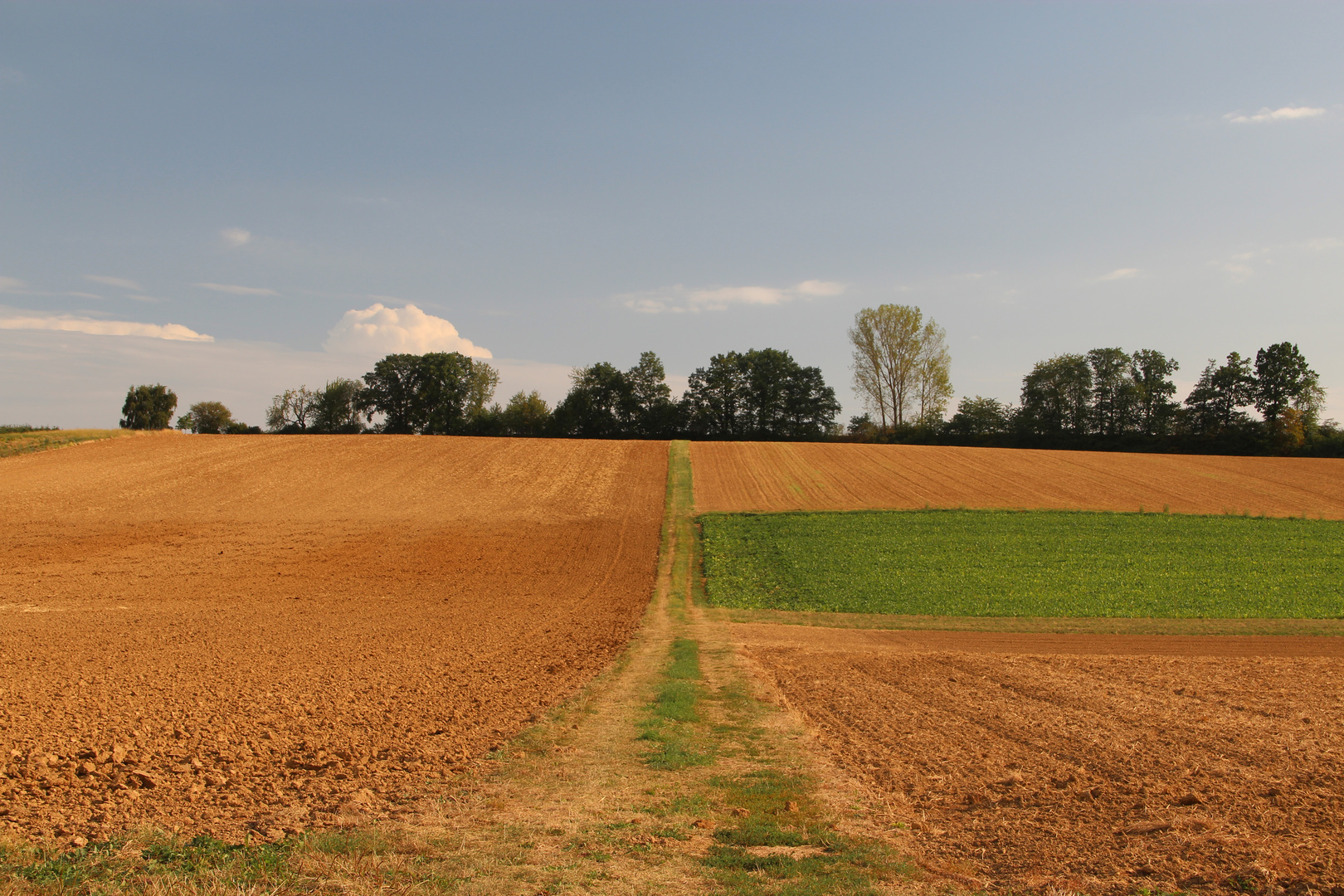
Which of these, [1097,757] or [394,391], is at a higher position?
[394,391]

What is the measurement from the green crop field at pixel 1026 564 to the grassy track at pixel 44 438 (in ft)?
140

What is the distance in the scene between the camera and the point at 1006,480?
4338 centimetres

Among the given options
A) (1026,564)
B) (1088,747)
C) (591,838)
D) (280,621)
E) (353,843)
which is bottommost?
(1026,564)

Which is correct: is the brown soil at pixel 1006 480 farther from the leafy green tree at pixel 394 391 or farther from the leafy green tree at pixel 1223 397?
the leafy green tree at pixel 394 391

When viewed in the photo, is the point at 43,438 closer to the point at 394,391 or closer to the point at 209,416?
the point at 394,391

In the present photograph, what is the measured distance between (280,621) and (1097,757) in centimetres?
1626

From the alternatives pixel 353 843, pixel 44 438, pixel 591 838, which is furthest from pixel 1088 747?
pixel 44 438

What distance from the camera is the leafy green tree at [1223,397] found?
72.2 meters

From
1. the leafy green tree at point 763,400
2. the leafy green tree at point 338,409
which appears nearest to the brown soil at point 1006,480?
the leafy green tree at point 763,400

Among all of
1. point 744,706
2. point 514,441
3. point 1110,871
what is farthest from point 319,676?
point 514,441

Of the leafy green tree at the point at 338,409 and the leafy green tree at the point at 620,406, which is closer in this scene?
the leafy green tree at the point at 620,406

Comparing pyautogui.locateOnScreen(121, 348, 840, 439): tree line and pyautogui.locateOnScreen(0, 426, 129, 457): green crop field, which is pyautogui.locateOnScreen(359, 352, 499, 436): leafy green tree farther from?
pyautogui.locateOnScreen(0, 426, 129, 457): green crop field

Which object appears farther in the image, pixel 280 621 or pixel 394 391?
pixel 394 391

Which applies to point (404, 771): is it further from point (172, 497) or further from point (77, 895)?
point (172, 497)
